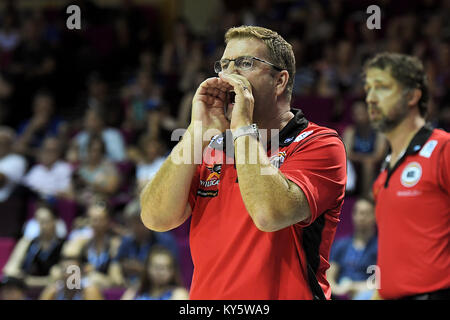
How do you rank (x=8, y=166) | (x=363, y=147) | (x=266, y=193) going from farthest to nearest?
1. (x=8, y=166)
2. (x=363, y=147)
3. (x=266, y=193)

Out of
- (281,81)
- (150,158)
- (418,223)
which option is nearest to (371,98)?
(418,223)

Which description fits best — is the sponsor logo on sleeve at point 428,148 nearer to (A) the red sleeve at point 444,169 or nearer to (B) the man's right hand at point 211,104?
(A) the red sleeve at point 444,169

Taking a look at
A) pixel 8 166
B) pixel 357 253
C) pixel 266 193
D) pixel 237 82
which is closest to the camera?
pixel 266 193

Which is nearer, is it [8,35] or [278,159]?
[278,159]

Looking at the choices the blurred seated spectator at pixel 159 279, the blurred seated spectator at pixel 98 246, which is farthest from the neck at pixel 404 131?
the blurred seated spectator at pixel 98 246

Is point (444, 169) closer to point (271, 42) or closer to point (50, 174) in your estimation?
point (271, 42)

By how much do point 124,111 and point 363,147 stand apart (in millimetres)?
3903

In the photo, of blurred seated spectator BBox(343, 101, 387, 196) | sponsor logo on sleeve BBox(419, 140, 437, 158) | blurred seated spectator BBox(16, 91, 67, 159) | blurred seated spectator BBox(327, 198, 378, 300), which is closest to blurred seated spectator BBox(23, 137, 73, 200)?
blurred seated spectator BBox(16, 91, 67, 159)

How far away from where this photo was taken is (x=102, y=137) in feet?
28.5

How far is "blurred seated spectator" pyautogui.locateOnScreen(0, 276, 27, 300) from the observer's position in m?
5.51

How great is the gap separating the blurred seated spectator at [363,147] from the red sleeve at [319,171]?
4540mm

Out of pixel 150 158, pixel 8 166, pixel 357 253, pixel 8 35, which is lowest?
pixel 357 253

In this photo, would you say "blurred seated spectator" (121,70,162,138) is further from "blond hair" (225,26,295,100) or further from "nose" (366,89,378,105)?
"blond hair" (225,26,295,100)

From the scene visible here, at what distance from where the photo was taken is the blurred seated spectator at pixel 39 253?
679 centimetres
